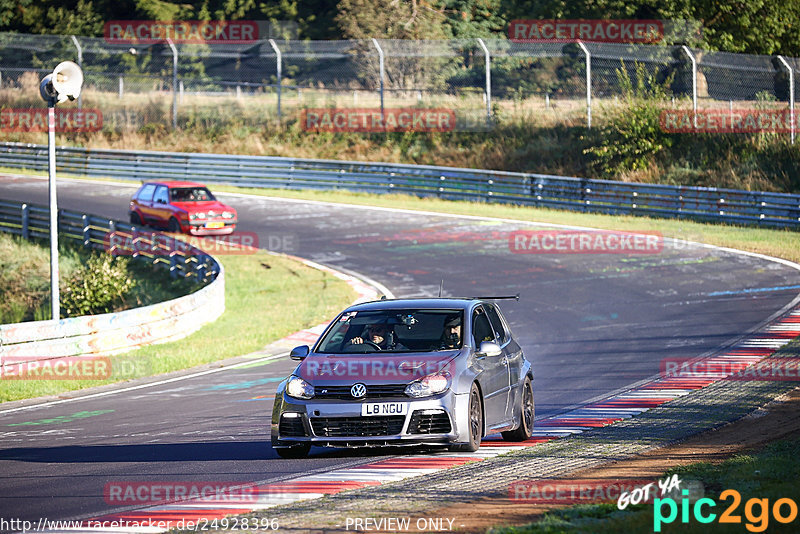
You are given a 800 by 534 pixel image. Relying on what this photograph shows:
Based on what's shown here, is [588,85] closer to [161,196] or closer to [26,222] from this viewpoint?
[161,196]

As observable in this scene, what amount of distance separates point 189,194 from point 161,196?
33.4 inches

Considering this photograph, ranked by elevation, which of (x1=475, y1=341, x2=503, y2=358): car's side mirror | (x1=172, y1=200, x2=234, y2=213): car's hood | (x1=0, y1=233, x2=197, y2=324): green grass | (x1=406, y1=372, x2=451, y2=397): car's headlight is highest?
(x1=475, y1=341, x2=503, y2=358): car's side mirror

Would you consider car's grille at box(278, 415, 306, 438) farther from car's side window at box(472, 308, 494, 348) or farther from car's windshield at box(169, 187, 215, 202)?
car's windshield at box(169, 187, 215, 202)

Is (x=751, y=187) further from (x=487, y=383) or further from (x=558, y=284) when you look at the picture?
(x=487, y=383)

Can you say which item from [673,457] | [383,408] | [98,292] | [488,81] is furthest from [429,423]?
[488,81]

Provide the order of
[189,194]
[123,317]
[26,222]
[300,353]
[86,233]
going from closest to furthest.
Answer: [300,353] → [123,317] → [86,233] → [189,194] → [26,222]

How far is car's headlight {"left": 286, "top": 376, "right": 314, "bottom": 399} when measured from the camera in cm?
969

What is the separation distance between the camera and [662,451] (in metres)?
10.0

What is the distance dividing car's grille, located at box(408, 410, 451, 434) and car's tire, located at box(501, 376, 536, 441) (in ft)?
5.68

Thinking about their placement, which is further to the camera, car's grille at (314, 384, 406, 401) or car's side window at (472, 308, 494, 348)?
car's side window at (472, 308, 494, 348)

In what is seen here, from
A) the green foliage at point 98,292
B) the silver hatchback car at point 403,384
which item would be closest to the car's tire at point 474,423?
the silver hatchback car at point 403,384

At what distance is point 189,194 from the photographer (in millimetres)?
32562

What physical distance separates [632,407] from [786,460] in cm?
416

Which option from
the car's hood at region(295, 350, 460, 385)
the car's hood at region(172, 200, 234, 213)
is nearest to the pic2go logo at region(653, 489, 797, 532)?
the car's hood at region(295, 350, 460, 385)
